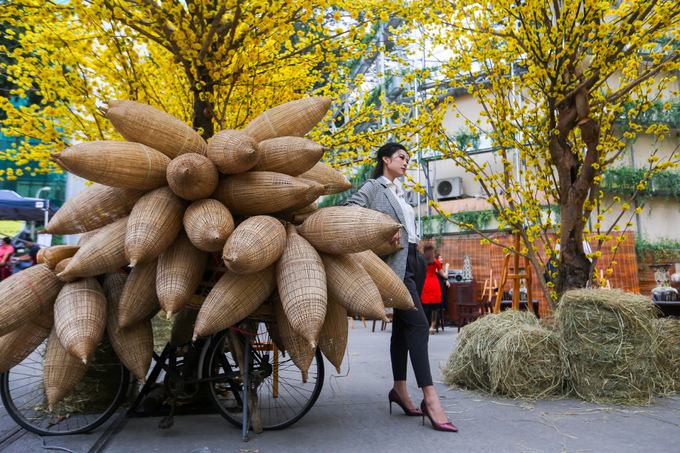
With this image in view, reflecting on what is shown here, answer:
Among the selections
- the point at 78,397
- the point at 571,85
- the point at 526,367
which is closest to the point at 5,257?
the point at 78,397

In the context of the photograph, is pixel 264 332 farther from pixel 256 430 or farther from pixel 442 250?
pixel 442 250

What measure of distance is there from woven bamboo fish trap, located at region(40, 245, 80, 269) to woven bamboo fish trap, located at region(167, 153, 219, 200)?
96 centimetres

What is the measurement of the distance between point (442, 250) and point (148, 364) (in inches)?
585

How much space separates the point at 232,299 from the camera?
102 inches

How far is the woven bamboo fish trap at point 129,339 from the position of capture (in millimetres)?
2847

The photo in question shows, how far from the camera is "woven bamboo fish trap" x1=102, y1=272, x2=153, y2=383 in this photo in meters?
2.85

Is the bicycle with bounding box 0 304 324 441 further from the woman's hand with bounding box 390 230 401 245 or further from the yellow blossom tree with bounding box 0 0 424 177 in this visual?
the yellow blossom tree with bounding box 0 0 424 177

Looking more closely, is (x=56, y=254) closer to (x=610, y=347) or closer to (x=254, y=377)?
(x=254, y=377)

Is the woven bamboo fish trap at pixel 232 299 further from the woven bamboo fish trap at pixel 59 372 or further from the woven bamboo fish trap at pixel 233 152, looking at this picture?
the woven bamboo fish trap at pixel 59 372

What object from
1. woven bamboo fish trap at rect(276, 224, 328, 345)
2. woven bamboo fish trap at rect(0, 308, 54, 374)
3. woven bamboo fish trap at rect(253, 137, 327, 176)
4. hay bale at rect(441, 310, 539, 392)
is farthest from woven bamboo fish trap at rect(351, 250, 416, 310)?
woven bamboo fish trap at rect(0, 308, 54, 374)

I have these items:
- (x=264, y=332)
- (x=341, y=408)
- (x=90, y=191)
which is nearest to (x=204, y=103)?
(x=90, y=191)

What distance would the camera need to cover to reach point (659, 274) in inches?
517

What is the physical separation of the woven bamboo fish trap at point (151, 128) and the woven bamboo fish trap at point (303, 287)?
872 millimetres

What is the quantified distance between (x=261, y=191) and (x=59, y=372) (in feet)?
5.10
